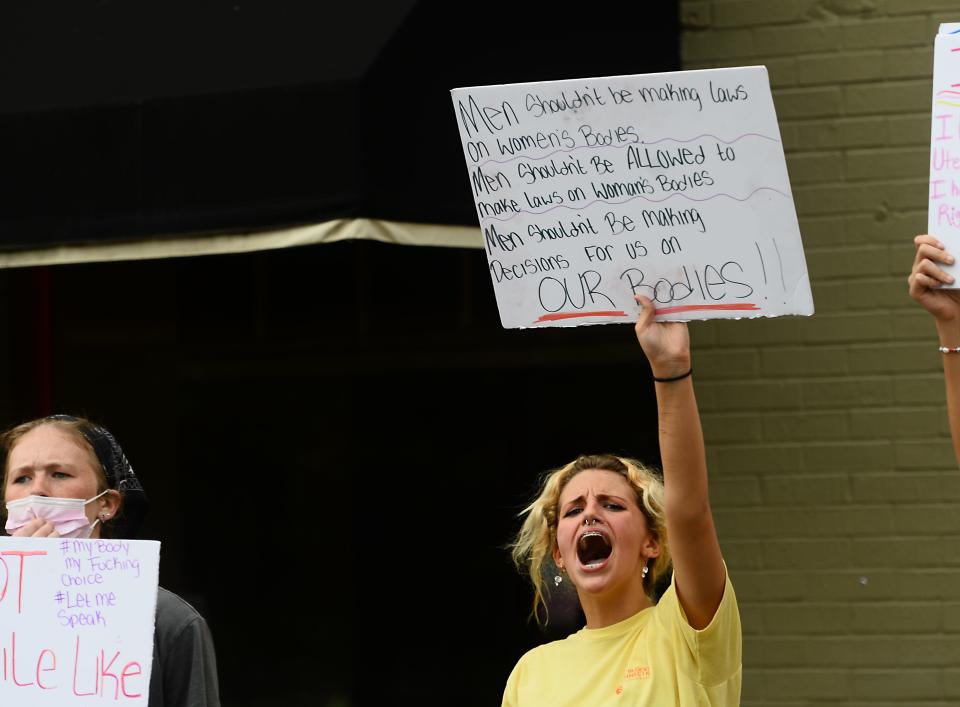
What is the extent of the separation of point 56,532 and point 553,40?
108 inches

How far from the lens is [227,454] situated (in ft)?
23.2

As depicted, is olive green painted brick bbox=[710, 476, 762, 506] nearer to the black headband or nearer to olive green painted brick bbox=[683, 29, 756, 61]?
olive green painted brick bbox=[683, 29, 756, 61]

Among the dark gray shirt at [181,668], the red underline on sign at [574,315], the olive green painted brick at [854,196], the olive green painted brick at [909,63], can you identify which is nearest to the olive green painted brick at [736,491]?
the olive green painted brick at [854,196]

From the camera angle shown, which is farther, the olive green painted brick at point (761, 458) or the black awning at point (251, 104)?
the olive green painted brick at point (761, 458)

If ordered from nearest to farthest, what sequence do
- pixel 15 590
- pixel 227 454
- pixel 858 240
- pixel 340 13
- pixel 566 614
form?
pixel 15 590, pixel 566 614, pixel 340 13, pixel 858 240, pixel 227 454

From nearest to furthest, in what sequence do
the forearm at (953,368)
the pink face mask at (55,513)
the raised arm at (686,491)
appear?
the raised arm at (686,491)
the forearm at (953,368)
the pink face mask at (55,513)

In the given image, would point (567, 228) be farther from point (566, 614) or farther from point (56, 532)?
point (566, 614)

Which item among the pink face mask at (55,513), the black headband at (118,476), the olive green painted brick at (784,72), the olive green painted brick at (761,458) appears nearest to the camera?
the pink face mask at (55,513)

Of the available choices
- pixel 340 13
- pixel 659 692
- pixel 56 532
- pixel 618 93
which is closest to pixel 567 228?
pixel 618 93

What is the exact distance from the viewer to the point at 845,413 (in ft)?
18.7

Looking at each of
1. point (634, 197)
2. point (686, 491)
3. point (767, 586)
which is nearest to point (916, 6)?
point (767, 586)

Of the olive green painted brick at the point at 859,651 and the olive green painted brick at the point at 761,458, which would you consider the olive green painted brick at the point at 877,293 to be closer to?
the olive green painted brick at the point at 761,458

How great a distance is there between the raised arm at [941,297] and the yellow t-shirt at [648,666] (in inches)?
25.8

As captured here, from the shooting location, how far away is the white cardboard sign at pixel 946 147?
310cm
